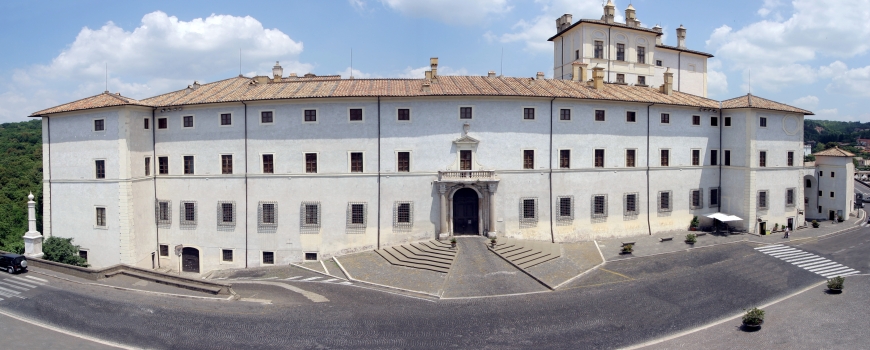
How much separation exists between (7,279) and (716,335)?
3882 centimetres

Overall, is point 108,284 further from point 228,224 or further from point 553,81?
point 553,81

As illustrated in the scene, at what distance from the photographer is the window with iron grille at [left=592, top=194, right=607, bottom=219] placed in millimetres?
41219

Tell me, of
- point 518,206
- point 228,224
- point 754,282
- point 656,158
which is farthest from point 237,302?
point 656,158

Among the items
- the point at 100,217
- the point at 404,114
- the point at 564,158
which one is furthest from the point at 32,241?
the point at 564,158

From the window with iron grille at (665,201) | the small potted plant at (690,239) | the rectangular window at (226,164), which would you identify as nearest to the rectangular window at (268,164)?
the rectangular window at (226,164)

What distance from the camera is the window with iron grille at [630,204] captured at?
138 feet

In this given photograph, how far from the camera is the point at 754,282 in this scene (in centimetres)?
3095

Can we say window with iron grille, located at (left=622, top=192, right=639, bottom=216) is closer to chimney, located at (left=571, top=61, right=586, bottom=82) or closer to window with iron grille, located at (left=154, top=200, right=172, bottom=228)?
chimney, located at (left=571, top=61, right=586, bottom=82)

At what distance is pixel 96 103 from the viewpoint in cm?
3869

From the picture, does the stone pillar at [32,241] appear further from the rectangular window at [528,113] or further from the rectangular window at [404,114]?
the rectangular window at [528,113]

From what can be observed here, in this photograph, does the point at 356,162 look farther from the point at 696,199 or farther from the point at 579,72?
the point at 696,199

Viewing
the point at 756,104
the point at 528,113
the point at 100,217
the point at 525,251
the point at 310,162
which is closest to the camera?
the point at 525,251

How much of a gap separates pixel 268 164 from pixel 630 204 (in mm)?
29386

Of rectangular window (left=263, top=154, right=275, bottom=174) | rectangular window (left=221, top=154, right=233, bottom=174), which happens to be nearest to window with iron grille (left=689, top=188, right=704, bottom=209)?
rectangular window (left=263, top=154, right=275, bottom=174)
